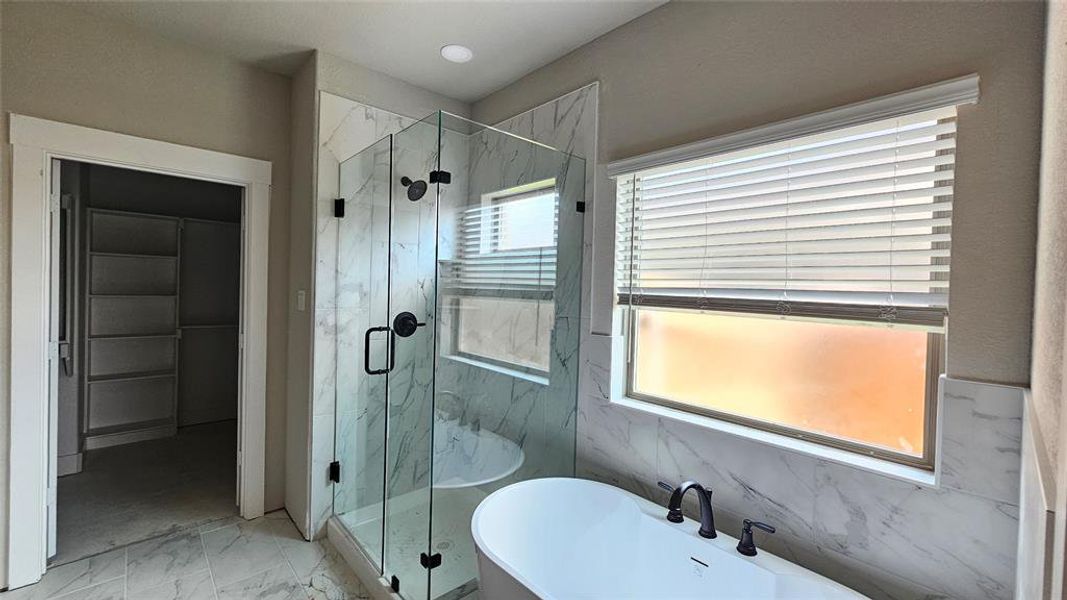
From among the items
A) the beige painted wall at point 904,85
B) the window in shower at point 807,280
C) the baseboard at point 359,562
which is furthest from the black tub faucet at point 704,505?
the baseboard at point 359,562

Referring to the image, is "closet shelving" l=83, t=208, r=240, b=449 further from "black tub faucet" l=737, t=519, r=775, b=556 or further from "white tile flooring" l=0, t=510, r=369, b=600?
"black tub faucet" l=737, t=519, r=775, b=556

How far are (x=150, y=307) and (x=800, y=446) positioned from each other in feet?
16.9

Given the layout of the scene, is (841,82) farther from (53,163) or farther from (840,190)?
(53,163)

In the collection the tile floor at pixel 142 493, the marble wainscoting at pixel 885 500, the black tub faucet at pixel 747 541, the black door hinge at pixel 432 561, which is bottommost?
the tile floor at pixel 142 493

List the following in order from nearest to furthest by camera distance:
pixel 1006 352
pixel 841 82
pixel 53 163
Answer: pixel 1006 352 → pixel 841 82 → pixel 53 163

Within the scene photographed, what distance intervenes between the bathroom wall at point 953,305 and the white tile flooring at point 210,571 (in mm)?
1539

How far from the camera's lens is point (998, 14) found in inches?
47.2

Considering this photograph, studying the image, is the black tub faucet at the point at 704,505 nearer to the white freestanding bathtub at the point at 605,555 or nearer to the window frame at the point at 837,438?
the white freestanding bathtub at the point at 605,555

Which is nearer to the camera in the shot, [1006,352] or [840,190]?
[1006,352]

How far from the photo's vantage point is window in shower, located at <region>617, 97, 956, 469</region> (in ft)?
4.44

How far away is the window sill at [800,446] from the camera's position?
1335 millimetres

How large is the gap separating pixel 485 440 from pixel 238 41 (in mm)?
2494

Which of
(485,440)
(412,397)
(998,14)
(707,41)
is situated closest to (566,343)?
(485,440)

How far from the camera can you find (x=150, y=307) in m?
4.10
